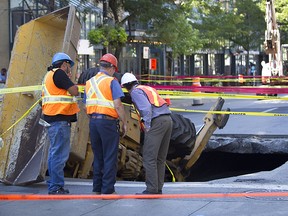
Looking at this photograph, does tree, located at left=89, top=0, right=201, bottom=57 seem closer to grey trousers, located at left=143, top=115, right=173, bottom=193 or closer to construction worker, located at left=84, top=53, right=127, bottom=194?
construction worker, located at left=84, top=53, right=127, bottom=194

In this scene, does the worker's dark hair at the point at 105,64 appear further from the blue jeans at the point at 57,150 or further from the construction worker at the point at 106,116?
the blue jeans at the point at 57,150

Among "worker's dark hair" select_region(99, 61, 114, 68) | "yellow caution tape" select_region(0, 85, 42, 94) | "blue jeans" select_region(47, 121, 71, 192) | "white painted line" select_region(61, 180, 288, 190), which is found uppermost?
"worker's dark hair" select_region(99, 61, 114, 68)

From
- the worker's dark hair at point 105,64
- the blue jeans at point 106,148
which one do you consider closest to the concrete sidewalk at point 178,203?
the blue jeans at point 106,148

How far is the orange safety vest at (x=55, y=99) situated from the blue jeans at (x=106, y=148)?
18.9 inches

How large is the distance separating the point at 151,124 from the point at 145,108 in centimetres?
21

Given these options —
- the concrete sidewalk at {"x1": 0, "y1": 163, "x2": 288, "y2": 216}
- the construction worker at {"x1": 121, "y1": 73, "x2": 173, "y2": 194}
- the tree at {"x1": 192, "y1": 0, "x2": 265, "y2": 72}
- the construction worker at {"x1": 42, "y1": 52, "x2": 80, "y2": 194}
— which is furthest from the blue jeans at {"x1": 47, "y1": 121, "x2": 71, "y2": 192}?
the tree at {"x1": 192, "y1": 0, "x2": 265, "y2": 72}

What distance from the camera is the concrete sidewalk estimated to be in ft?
22.6

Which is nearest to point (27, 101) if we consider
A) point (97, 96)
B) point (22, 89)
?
point (22, 89)

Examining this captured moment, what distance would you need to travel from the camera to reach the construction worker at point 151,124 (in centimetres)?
776

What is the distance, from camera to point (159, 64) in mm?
48562

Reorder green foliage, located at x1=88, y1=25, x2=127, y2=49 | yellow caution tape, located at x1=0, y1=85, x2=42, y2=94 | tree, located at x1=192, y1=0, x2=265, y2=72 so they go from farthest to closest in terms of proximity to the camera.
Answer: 1. tree, located at x1=192, y1=0, x2=265, y2=72
2. green foliage, located at x1=88, y1=25, x2=127, y2=49
3. yellow caution tape, located at x1=0, y1=85, x2=42, y2=94

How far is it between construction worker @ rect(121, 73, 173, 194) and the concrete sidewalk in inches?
14.5

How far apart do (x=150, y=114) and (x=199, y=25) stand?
121 ft

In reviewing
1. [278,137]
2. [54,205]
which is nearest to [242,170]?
[278,137]
